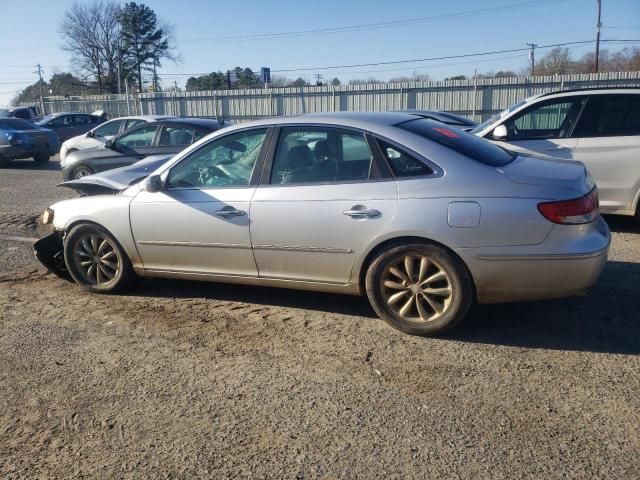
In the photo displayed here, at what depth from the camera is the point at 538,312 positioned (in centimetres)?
457

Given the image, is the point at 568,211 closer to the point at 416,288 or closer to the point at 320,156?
the point at 416,288

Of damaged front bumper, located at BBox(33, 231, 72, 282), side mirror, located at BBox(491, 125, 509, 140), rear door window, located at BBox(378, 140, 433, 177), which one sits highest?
side mirror, located at BBox(491, 125, 509, 140)

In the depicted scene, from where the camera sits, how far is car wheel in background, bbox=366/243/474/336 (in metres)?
3.98

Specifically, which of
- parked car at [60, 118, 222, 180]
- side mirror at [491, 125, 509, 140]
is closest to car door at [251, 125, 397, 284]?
side mirror at [491, 125, 509, 140]

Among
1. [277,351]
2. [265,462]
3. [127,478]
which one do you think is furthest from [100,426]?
[277,351]

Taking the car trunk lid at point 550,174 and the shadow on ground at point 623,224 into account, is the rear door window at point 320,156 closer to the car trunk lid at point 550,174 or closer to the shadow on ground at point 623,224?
the car trunk lid at point 550,174

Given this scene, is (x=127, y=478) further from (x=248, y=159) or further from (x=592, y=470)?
(x=248, y=159)

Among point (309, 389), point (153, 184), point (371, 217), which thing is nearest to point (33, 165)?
point (153, 184)

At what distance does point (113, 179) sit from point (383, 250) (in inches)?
171

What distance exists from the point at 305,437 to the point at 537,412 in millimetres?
1276

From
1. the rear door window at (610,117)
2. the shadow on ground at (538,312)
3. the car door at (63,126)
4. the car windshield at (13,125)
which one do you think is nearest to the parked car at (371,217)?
the shadow on ground at (538,312)

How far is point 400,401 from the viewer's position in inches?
131

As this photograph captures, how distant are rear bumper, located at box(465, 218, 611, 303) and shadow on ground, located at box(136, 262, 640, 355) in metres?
0.36

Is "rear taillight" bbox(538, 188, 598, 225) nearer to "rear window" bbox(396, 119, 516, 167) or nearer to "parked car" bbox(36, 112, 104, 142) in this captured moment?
"rear window" bbox(396, 119, 516, 167)
